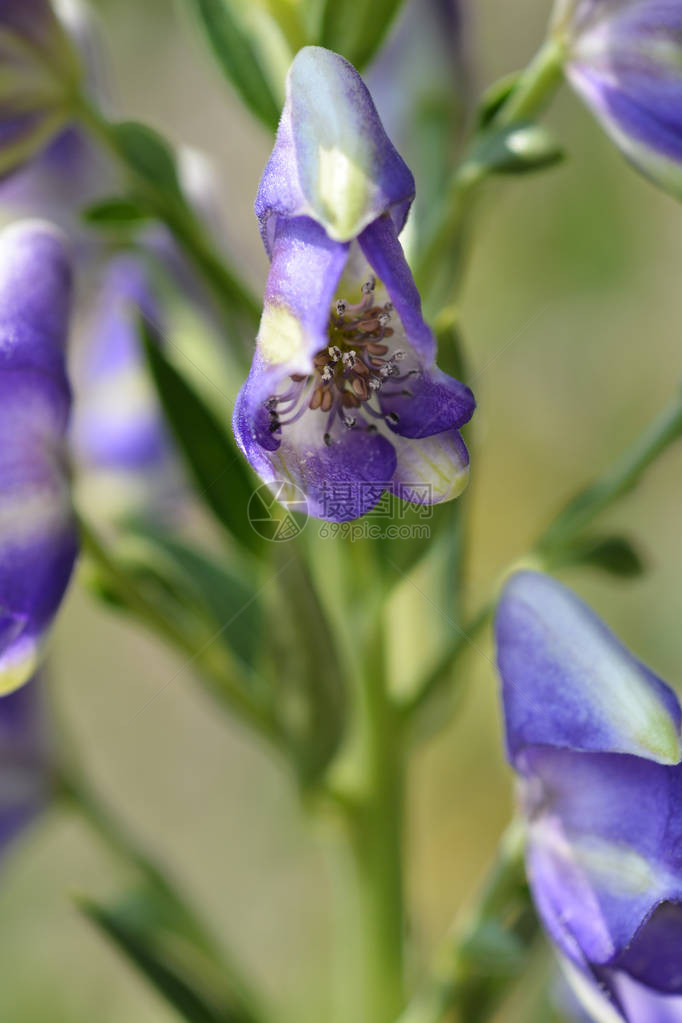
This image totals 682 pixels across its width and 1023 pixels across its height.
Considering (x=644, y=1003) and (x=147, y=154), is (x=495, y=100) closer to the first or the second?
(x=147, y=154)

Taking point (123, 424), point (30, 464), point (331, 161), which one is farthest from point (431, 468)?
point (123, 424)

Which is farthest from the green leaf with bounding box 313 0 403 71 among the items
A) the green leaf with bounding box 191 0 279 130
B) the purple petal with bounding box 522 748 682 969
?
the purple petal with bounding box 522 748 682 969

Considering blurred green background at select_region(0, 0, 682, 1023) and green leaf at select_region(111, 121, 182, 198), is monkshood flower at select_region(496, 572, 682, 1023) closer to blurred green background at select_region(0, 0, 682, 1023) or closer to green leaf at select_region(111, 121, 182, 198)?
green leaf at select_region(111, 121, 182, 198)

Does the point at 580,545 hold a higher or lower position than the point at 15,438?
lower

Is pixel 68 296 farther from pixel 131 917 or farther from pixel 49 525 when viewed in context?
pixel 131 917

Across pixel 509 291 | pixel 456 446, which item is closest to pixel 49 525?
pixel 456 446

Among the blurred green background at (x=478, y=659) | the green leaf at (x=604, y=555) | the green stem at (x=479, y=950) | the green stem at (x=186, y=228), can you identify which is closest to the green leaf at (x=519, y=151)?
the green stem at (x=186, y=228)
